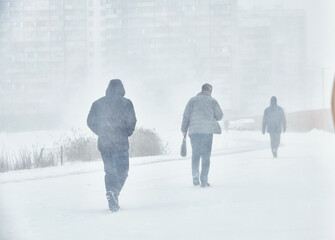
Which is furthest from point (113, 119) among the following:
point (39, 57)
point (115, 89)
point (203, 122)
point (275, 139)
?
point (275, 139)

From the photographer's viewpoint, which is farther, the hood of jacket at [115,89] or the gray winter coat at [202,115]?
the gray winter coat at [202,115]

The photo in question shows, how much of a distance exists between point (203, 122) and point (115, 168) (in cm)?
101

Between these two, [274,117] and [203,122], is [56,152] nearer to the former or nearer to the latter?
[203,122]

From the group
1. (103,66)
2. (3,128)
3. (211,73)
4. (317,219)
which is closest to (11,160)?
(3,128)

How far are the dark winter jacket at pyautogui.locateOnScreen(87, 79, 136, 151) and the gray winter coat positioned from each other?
2.92ft

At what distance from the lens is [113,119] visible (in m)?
3.26

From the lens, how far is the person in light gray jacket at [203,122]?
406cm

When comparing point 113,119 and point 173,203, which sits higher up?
point 113,119

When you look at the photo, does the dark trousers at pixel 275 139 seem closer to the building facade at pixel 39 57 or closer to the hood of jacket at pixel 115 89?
the building facade at pixel 39 57

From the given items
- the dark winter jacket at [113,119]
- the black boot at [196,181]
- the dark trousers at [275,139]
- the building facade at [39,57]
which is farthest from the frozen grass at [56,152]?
the dark trousers at [275,139]

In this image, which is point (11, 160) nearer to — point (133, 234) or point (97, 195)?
point (97, 195)

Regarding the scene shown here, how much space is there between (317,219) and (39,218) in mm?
1548

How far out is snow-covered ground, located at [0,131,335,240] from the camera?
108 inches

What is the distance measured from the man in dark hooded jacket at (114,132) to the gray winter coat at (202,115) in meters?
0.90
